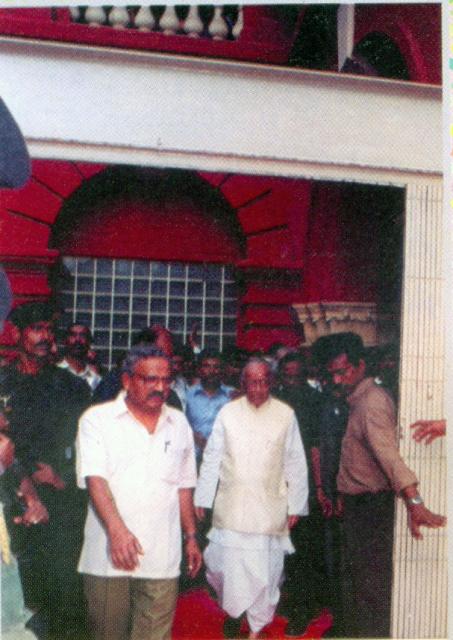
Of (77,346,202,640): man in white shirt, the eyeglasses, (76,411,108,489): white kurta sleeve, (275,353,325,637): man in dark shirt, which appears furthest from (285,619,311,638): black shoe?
the eyeglasses

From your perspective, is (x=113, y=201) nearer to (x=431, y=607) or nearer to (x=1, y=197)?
(x=1, y=197)

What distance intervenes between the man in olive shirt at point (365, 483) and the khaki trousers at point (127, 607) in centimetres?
79

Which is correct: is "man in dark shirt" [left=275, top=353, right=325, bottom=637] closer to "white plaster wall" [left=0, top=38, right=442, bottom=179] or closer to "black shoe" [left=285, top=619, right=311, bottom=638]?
"black shoe" [left=285, top=619, right=311, bottom=638]

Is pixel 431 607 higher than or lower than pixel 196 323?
lower

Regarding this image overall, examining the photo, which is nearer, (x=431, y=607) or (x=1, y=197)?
(x=1, y=197)

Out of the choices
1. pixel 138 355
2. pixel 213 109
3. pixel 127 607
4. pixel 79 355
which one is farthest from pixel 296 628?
pixel 213 109

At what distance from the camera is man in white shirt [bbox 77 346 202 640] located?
351 centimetres

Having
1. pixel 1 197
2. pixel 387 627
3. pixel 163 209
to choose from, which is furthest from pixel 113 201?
pixel 387 627

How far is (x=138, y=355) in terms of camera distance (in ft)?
11.8

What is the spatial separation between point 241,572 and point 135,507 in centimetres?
52

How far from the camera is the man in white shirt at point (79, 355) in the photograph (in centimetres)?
362

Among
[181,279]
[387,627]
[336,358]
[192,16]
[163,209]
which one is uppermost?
Result: [192,16]

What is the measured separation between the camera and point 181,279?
3.72 meters

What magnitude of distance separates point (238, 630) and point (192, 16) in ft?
8.05
